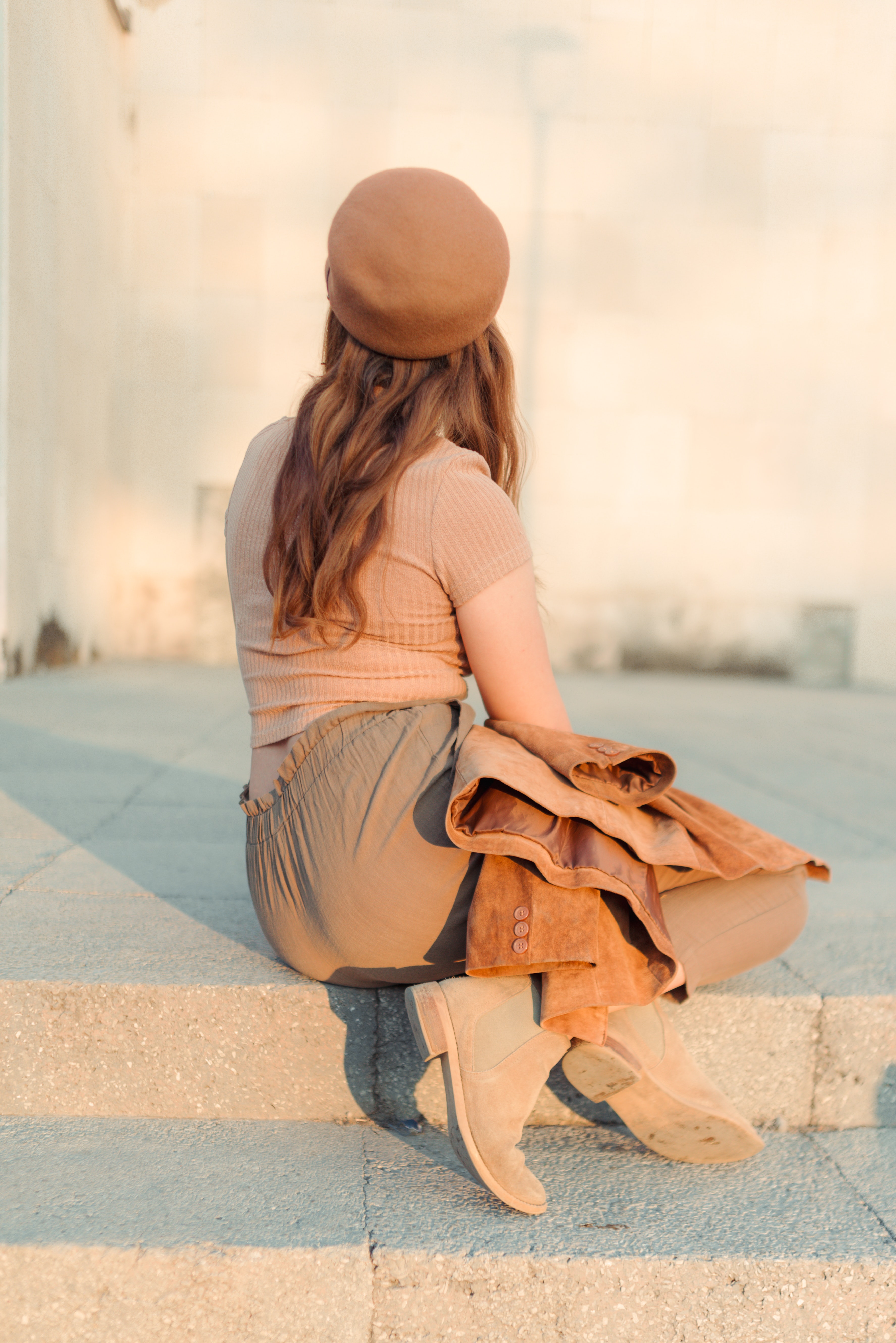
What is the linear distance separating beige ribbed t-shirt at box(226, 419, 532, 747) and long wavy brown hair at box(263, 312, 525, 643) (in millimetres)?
32

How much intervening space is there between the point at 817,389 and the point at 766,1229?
989cm

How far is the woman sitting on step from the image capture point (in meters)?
1.59

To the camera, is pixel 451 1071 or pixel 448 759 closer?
pixel 451 1071

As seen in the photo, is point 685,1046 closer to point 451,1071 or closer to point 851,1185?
point 851,1185

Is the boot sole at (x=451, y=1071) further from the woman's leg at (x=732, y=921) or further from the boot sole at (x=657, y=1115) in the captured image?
the woman's leg at (x=732, y=921)

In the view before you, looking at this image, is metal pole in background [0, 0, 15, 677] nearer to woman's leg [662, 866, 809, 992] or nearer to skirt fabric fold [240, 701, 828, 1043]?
skirt fabric fold [240, 701, 828, 1043]

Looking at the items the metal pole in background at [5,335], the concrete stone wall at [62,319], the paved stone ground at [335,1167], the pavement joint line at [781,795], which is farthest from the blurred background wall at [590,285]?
the paved stone ground at [335,1167]

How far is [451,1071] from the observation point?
5.08ft

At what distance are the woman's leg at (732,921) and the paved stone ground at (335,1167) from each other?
0.08 m

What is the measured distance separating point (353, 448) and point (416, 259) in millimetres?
298

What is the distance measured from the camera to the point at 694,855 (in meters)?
1.75

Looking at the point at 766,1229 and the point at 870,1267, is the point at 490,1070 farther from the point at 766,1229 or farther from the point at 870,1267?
the point at 870,1267

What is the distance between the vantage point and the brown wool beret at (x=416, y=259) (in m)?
1.61

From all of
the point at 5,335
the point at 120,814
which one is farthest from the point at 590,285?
the point at 120,814
